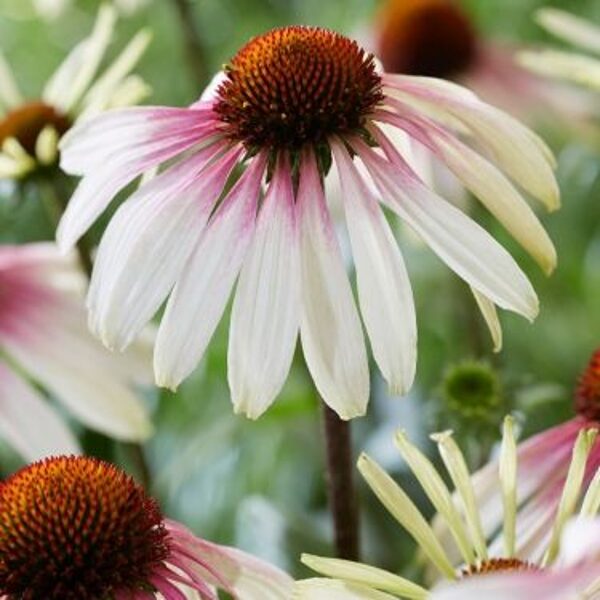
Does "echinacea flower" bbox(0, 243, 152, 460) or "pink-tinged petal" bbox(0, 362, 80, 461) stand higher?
"echinacea flower" bbox(0, 243, 152, 460)

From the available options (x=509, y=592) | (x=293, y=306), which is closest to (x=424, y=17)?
(x=293, y=306)

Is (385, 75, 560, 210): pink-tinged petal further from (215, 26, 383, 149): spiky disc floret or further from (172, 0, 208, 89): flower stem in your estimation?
(172, 0, 208, 89): flower stem

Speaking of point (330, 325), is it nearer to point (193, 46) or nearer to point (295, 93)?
point (295, 93)

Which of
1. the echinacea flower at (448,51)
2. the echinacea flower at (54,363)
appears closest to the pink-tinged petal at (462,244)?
the echinacea flower at (54,363)

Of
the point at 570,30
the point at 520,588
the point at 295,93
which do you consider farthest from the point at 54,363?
the point at 520,588

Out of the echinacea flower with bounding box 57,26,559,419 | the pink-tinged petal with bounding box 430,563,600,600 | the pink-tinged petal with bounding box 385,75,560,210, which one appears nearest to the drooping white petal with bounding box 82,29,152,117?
the echinacea flower with bounding box 57,26,559,419

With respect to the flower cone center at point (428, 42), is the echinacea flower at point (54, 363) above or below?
below

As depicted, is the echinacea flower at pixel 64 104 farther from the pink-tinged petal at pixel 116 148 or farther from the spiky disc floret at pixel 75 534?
the spiky disc floret at pixel 75 534
